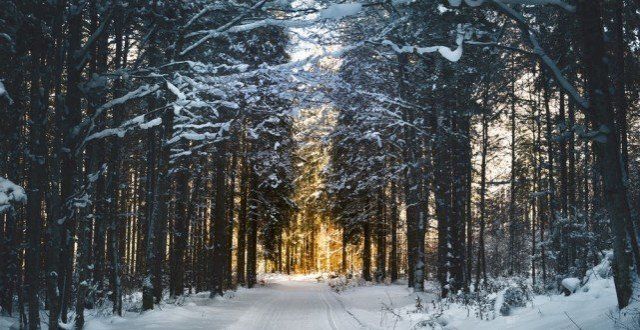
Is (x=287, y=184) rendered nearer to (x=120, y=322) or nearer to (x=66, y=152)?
(x=120, y=322)

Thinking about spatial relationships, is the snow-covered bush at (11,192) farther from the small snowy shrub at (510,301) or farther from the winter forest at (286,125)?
the small snowy shrub at (510,301)

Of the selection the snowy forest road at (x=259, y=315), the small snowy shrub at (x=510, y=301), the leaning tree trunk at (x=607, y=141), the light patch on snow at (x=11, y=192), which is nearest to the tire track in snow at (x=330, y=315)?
the snowy forest road at (x=259, y=315)

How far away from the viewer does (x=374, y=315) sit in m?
15.3

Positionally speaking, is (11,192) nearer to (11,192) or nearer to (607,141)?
(11,192)

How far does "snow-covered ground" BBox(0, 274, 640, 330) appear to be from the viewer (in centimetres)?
719

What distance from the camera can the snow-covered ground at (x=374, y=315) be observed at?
23.6ft

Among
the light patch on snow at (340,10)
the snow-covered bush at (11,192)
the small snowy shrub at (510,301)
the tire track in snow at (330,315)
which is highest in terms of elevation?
the light patch on snow at (340,10)

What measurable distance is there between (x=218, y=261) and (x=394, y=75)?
10.9m

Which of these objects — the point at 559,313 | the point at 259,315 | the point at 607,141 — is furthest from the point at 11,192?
the point at 259,315

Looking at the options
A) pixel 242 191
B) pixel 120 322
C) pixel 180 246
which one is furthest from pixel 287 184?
pixel 120 322

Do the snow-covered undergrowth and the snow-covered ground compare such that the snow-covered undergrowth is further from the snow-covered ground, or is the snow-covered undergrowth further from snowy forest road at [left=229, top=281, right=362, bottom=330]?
snowy forest road at [left=229, top=281, right=362, bottom=330]

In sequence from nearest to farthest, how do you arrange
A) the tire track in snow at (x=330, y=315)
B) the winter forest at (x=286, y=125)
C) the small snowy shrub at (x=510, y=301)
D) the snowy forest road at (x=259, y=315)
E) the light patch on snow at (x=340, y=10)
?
the light patch on snow at (x=340, y=10) < the winter forest at (x=286, y=125) < the small snowy shrub at (x=510, y=301) < the snowy forest road at (x=259, y=315) < the tire track in snow at (x=330, y=315)

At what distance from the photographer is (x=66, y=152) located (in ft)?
25.3

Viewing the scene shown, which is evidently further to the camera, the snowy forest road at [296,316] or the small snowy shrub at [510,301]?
the snowy forest road at [296,316]
